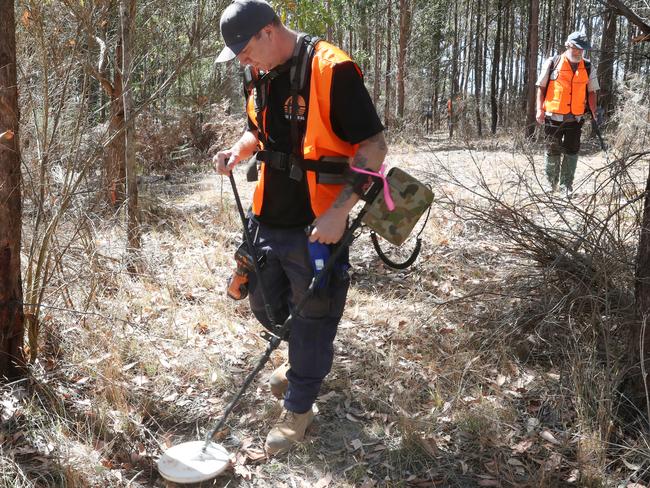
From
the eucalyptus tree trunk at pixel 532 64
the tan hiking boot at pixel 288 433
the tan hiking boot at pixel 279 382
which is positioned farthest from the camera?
the eucalyptus tree trunk at pixel 532 64

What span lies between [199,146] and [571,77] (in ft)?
27.7

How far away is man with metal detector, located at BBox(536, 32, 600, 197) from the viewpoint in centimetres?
685

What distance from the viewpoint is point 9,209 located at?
3049 millimetres

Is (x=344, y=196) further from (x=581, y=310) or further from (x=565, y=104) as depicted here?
(x=565, y=104)

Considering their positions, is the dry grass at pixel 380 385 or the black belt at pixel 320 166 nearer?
the black belt at pixel 320 166

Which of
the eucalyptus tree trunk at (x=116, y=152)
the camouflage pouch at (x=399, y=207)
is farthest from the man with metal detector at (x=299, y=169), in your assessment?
the eucalyptus tree trunk at (x=116, y=152)

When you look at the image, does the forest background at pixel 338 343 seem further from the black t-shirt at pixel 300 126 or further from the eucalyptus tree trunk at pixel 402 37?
the eucalyptus tree trunk at pixel 402 37

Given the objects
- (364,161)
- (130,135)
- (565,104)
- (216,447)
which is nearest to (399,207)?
(364,161)

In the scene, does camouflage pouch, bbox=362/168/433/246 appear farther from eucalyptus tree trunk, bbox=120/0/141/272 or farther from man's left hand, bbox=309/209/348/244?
eucalyptus tree trunk, bbox=120/0/141/272

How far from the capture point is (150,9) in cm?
539

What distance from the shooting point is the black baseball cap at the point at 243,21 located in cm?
243

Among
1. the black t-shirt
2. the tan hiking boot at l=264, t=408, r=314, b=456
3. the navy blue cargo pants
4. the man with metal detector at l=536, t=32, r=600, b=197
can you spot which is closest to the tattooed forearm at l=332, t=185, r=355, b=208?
the black t-shirt

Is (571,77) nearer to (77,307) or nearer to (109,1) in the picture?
(109,1)

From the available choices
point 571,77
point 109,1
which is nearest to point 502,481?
point 109,1
